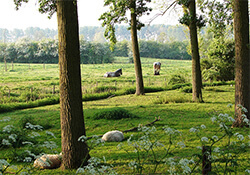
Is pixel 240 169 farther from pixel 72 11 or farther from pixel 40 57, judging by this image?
pixel 40 57

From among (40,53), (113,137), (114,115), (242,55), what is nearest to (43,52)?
(40,53)

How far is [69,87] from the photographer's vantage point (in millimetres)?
5055

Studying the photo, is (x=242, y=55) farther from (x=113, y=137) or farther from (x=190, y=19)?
(x=190, y=19)

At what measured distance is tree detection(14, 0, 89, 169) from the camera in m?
5.01

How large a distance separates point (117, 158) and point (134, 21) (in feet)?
43.7

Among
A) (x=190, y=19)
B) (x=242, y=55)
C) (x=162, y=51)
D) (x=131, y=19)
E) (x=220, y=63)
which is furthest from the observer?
(x=162, y=51)

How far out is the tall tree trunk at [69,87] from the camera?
5008mm

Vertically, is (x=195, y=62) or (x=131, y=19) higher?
(x=131, y=19)

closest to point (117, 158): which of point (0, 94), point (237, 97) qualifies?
point (237, 97)

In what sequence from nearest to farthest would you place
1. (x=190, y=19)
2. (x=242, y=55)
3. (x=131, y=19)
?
(x=242, y=55) < (x=190, y=19) < (x=131, y=19)

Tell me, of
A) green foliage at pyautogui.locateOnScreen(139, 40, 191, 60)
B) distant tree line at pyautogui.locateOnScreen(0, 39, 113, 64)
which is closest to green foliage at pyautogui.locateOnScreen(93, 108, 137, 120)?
distant tree line at pyautogui.locateOnScreen(0, 39, 113, 64)

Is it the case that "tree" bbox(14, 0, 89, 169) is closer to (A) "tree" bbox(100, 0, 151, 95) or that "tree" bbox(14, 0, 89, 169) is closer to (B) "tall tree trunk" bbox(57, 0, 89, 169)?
(B) "tall tree trunk" bbox(57, 0, 89, 169)

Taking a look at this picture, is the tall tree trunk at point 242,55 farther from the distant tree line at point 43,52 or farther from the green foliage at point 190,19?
the distant tree line at point 43,52

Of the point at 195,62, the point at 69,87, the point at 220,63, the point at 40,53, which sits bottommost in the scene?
the point at 69,87
